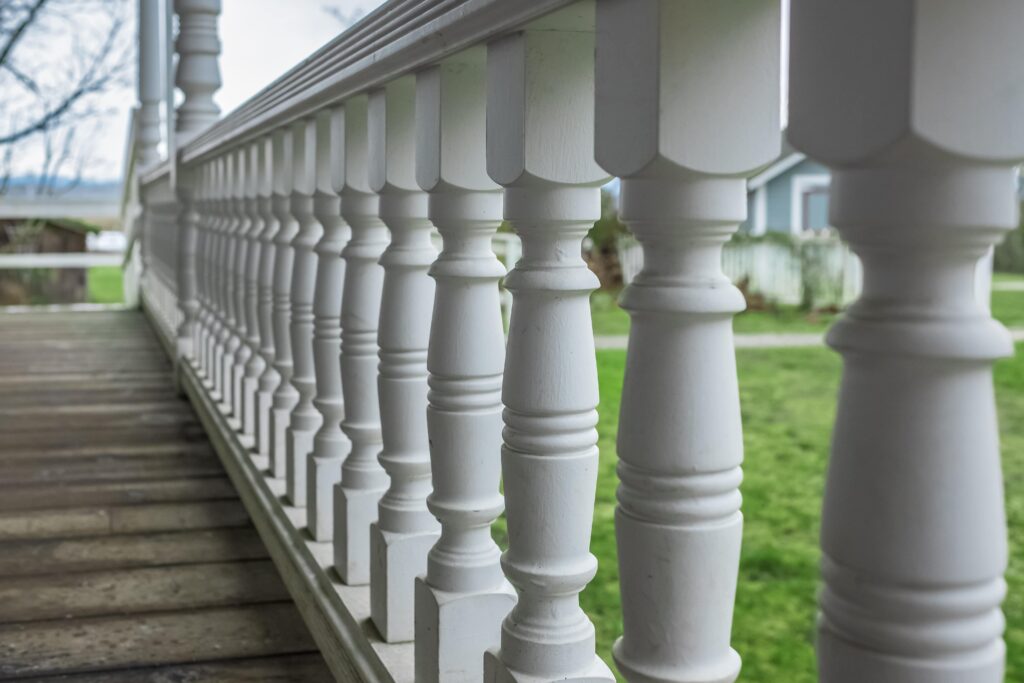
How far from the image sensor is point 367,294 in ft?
4.49

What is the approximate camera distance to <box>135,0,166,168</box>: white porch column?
564 centimetres

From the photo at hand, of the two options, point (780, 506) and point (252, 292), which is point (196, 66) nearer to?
point (252, 292)

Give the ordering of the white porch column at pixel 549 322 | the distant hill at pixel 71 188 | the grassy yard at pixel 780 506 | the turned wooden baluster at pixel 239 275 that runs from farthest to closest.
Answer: the distant hill at pixel 71 188 → the grassy yard at pixel 780 506 → the turned wooden baluster at pixel 239 275 → the white porch column at pixel 549 322

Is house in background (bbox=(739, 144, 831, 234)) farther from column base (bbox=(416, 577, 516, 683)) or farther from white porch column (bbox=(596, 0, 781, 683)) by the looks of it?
white porch column (bbox=(596, 0, 781, 683))

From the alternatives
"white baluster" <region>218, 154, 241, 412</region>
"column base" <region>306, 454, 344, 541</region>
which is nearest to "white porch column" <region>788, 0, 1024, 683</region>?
"column base" <region>306, 454, 344, 541</region>

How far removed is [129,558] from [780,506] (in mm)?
3887

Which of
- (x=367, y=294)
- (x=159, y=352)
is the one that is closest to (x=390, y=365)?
(x=367, y=294)

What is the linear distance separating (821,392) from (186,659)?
6.88 meters

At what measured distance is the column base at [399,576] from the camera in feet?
3.96

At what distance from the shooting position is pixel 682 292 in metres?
0.62

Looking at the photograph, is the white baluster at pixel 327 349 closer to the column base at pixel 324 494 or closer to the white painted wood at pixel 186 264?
the column base at pixel 324 494

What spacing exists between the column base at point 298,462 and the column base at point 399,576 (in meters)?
0.54

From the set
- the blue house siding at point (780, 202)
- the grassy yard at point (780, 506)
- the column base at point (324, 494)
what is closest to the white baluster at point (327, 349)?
the column base at point (324, 494)

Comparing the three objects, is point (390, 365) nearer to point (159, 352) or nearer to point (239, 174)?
point (239, 174)
